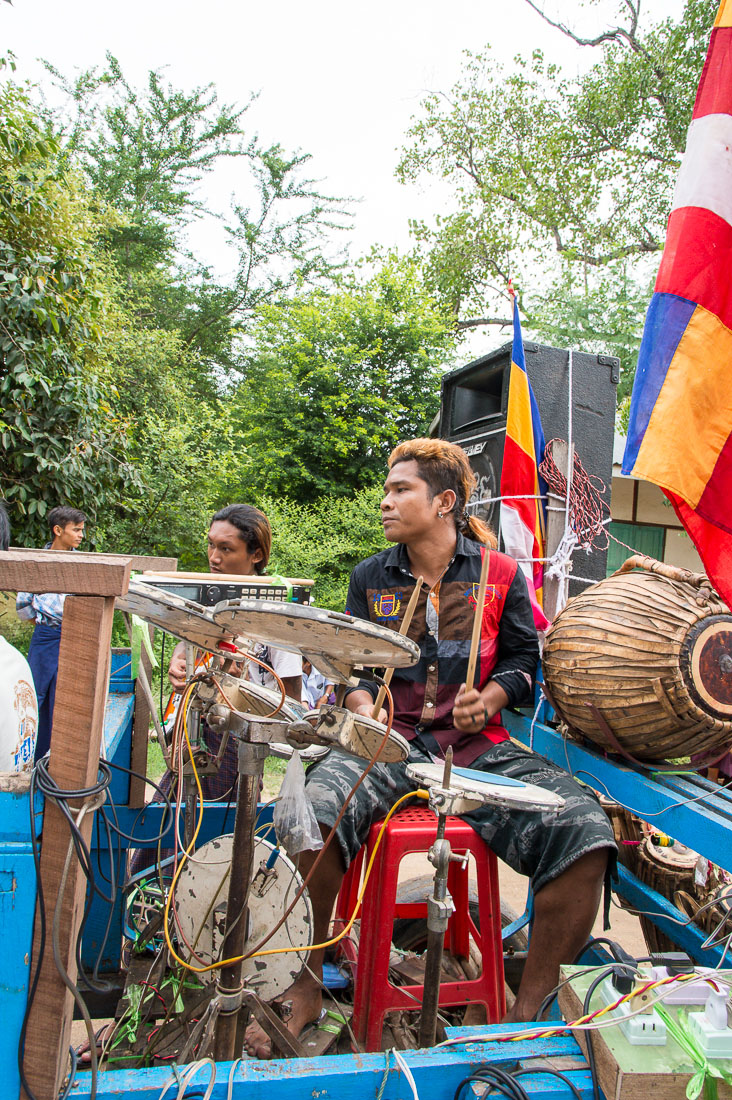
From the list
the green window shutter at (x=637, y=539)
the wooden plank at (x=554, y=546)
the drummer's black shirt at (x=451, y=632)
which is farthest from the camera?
the green window shutter at (x=637, y=539)

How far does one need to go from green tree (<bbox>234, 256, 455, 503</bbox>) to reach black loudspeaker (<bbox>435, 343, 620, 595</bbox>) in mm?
6620

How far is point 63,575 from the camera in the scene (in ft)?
3.94

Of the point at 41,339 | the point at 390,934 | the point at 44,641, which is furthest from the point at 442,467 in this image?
the point at 41,339

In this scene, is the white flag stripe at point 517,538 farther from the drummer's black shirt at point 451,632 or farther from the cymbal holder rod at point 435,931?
the cymbal holder rod at point 435,931

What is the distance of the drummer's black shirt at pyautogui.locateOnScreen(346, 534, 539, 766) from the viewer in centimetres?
258

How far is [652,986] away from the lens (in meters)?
1.31

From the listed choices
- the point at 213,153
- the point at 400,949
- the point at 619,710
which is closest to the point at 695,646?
the point at 619,710

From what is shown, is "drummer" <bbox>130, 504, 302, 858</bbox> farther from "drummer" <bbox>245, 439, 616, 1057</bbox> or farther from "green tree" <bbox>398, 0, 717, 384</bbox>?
Answer: "green tree" <bbox>398, 0, 717, 384</bbox>

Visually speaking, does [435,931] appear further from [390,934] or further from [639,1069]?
[390,934]

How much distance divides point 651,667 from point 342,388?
9.37m

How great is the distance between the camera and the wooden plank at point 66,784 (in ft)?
3.97

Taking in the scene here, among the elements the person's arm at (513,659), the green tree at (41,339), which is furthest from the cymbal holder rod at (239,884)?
the green tree at (41,339)

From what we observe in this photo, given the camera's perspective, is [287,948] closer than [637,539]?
Yes

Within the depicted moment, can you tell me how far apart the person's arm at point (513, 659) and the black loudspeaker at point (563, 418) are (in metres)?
1.14
